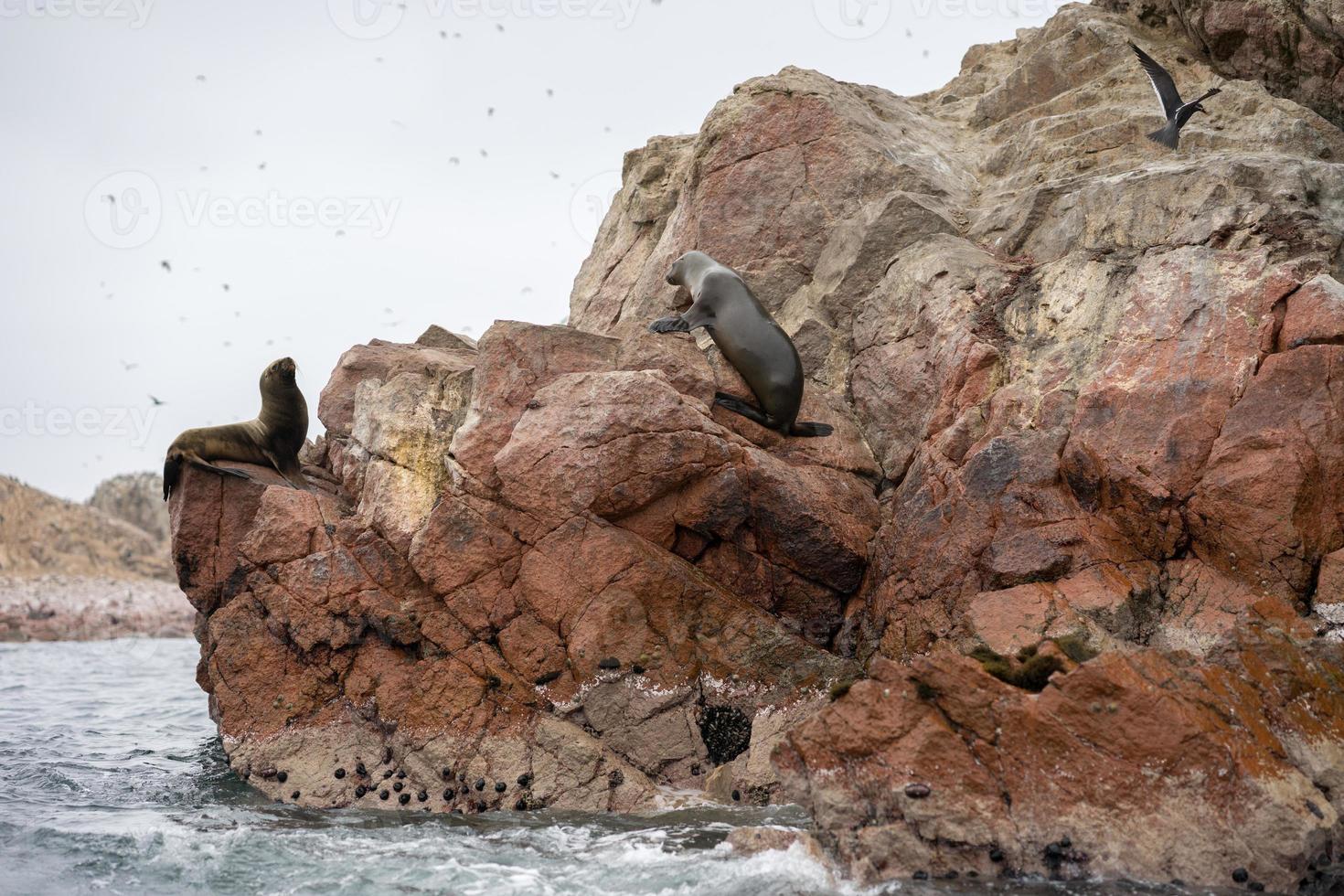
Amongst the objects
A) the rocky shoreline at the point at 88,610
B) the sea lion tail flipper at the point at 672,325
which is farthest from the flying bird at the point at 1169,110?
the rocky shoreline at the point at 88,610

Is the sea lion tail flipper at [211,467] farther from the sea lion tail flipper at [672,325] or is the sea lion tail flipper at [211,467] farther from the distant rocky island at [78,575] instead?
the distant rocky island at [78,575]

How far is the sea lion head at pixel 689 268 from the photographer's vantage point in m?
11.7

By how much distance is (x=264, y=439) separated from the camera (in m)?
11.1

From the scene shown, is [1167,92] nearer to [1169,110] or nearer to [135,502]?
[1169,110]

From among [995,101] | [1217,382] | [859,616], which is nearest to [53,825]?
[859,616]

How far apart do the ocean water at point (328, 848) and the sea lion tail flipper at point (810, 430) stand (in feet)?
12.3

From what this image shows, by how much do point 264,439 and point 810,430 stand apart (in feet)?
18.0

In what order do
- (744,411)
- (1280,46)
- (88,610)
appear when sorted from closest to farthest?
(744,411)
(1280,46)
(88,610)

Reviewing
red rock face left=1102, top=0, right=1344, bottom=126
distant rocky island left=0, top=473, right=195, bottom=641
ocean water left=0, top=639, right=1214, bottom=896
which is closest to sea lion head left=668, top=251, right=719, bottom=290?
ocean water left=0, top=639, right=1214, bottom=896

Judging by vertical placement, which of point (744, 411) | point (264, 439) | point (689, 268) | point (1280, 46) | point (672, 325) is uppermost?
point (1280, 46)

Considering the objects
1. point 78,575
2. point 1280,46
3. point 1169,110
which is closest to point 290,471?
point 1169,110

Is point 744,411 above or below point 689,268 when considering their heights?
below

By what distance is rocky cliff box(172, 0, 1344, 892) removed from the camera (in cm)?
600

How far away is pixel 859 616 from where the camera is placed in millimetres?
9250
